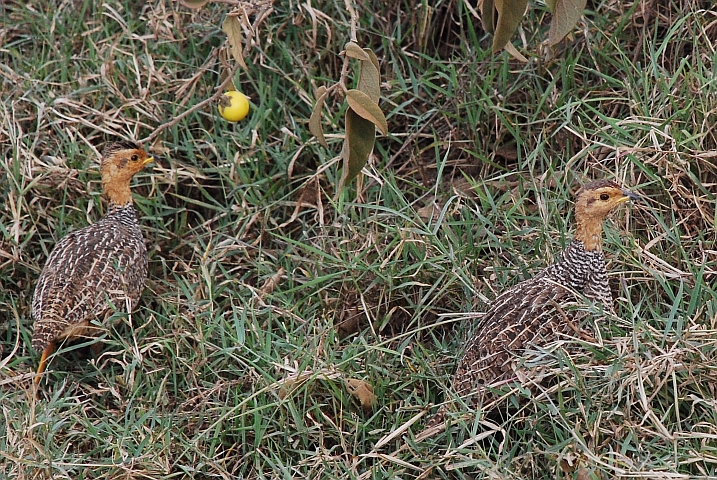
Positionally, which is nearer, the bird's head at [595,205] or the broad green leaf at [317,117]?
the broad green leaf at [317,117]

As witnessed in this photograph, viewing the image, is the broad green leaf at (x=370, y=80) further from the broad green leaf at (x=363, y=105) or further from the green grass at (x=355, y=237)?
the green grass at (x=355, y=237)

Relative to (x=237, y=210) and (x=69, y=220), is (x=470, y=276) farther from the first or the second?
(x=69, y=220)

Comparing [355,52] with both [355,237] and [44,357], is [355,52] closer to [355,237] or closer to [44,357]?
[355,237]

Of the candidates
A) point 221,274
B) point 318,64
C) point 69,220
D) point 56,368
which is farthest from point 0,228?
point 318,64

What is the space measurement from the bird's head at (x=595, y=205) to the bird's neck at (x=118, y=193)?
2.44 m

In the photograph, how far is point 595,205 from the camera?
4.45 m

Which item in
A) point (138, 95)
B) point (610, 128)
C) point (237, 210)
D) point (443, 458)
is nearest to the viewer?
point (443, 458)

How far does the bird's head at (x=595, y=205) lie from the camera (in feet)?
14.6

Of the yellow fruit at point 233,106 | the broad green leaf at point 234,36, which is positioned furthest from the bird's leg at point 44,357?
the broad green leaf at point 234,36

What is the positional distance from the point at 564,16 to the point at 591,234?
1.11m

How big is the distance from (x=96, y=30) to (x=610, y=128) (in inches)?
120

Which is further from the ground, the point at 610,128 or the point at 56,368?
the point at 610,128

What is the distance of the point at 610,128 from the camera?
17.1ft

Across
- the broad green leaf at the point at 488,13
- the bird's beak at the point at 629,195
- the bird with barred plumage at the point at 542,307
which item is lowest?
the bird with barred plumage at the point at 542,307
